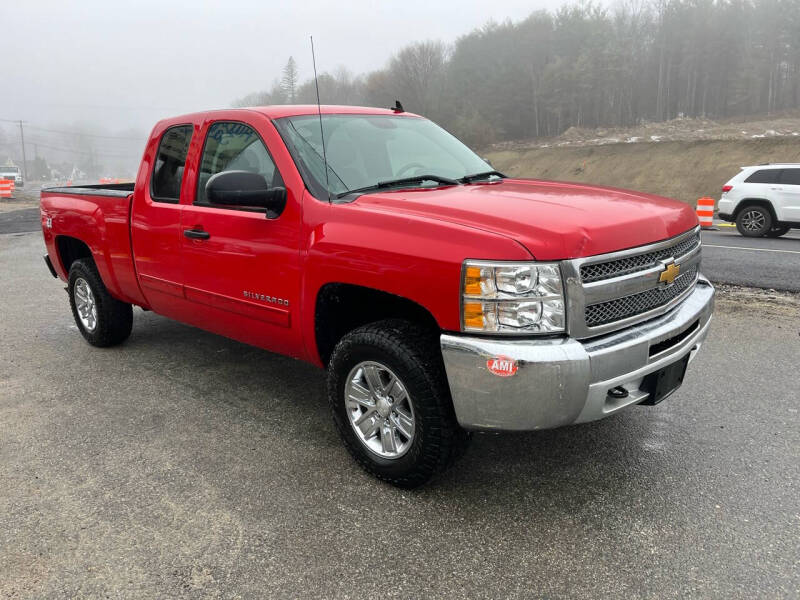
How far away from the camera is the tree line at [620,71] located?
201 ft

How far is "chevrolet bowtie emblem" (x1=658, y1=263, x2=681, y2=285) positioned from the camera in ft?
9.51

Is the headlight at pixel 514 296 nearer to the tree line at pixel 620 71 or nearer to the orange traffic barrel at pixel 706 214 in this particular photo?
the orange traffic barrel at pixel 706 214

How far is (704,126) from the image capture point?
48.0 metres

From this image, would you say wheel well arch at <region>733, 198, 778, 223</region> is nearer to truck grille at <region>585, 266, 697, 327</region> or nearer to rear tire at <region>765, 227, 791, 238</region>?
rear tire at <region>765, 227, 791, 238</region>

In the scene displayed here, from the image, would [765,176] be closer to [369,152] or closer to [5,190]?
[369,152]

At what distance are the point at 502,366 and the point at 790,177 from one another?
45.3ft

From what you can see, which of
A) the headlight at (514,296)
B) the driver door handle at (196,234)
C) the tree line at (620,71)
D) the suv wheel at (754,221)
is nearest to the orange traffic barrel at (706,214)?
the suv wheel at (754,221)

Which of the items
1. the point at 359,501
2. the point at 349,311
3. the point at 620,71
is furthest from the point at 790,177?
the point at 620,71

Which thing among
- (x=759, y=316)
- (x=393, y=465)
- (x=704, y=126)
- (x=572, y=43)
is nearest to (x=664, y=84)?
(x=572, y=43)

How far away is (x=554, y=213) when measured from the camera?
2.76 meters

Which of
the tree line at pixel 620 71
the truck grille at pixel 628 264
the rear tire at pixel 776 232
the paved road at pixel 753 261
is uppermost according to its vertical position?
the tree line at pixel 620 71

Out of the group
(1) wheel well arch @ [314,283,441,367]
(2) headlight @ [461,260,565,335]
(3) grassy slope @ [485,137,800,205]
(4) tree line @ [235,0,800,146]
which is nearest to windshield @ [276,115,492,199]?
(1) wheel well arch @ [314,283,441,367]

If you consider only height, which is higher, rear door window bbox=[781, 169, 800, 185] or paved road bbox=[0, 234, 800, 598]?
rear door window bbox=[781, 169, 800, 185]

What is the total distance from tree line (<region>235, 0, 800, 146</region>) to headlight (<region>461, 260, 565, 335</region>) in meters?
56.4
